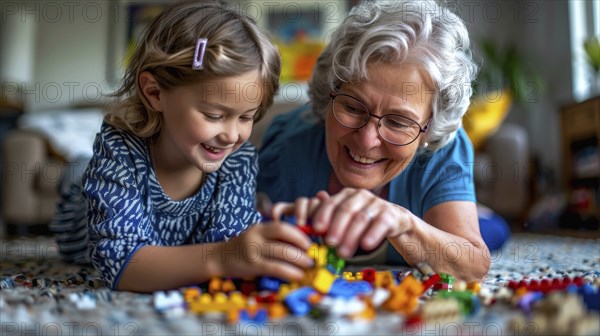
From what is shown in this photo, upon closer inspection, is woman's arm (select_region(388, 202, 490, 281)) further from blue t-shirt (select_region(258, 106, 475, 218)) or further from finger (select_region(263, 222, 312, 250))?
finger (select_region(263, 222, 312, 250))

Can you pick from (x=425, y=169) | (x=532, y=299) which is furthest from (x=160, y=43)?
(x=532, y=299)

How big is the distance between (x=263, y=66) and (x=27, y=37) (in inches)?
220

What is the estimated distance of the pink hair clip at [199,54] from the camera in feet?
3.64

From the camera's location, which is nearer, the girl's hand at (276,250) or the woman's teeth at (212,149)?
the girl's hand at (276,250)

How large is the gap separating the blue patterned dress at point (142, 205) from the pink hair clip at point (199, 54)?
228mm

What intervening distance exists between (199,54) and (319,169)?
57 cm

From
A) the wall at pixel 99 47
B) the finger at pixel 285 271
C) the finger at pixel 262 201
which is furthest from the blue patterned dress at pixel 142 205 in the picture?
the wall at pixel 99 47

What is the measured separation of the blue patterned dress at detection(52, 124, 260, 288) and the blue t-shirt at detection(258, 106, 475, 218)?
227 millimetres

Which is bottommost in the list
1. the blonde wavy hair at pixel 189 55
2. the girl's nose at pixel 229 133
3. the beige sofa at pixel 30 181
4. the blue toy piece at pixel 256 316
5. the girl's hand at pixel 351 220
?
the beige sofa at pixel 30 181

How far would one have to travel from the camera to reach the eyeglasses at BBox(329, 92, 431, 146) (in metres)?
1.24

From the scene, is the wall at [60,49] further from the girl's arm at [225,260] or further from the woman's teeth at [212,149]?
the girl's arm at [225,260]

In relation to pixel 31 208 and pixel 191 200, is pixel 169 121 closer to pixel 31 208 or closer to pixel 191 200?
pixel 191 200

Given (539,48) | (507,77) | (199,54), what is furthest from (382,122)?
(539,48)

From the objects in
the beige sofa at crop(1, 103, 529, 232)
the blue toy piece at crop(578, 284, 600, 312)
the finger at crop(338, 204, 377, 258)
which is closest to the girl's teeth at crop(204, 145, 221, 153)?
the finger at crop(338, 204, 377, 258)
